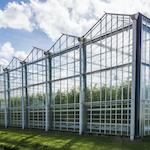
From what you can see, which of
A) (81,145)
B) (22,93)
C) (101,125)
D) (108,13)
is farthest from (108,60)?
(22,93)

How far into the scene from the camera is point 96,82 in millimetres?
26766

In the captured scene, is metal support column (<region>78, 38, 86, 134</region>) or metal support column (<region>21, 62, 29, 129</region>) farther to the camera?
metal support column (<region>21, 62, 29, 129</region>)

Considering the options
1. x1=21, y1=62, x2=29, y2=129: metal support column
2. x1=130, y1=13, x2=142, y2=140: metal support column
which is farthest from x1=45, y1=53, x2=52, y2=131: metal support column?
x1=130, y1=13, x2=142, y2=140: metal support column

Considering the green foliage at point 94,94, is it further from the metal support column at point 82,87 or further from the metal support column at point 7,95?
the metal support column at point 7,95

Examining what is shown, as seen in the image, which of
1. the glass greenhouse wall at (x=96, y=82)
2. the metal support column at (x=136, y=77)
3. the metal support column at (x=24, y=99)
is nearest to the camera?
the metal support column at (x=136, y=77)

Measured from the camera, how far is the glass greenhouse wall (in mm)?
22672

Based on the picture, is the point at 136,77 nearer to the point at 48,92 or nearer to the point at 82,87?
the point at 82,87

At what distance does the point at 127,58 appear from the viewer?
23703mm

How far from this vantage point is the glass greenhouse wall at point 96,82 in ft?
74.4

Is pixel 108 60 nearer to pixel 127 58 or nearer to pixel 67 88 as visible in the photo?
pixel 127 58

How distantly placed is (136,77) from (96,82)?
5282 millimetres

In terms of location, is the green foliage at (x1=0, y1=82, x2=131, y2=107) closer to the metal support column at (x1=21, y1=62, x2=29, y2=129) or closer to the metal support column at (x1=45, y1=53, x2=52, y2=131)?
the metal support column at (x1=45, y1=53, x2=52, y2=131)

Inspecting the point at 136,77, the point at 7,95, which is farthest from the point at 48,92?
the point at 136,77

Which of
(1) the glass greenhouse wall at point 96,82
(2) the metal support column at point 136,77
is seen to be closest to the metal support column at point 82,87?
(1) the glass greenhouse wall at point 96,82
